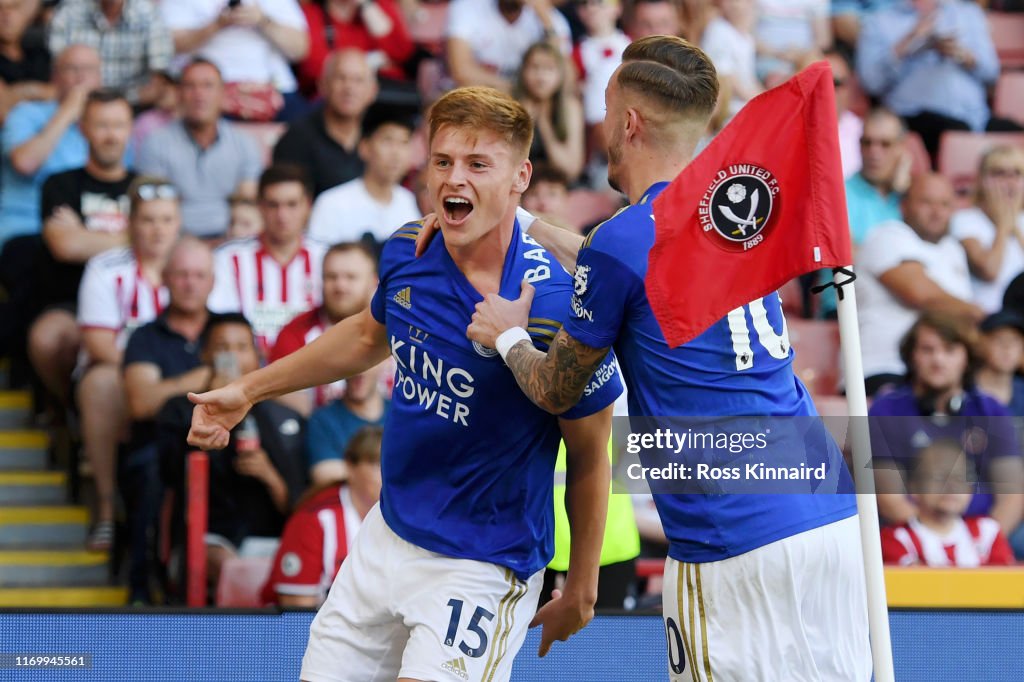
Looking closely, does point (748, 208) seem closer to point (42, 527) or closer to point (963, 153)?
point (42, 527)

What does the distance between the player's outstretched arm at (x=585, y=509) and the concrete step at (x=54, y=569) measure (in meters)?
3.81

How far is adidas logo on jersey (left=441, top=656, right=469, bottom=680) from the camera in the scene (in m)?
3.76

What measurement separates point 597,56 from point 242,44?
2.31m

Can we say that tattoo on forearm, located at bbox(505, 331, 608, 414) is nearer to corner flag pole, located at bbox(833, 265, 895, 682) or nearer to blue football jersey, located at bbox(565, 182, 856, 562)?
blue football jersey, located at bbox(565, 182, 856, 562)

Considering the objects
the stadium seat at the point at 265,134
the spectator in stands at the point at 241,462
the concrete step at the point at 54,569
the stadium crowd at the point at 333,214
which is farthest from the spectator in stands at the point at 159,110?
the concrete step at the point at 54,569

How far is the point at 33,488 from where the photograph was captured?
762cm

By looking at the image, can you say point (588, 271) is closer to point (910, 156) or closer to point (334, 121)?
point (334, 121)

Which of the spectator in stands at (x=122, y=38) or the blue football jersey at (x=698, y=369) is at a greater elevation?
the spectator in stands at (x=122, y=38)

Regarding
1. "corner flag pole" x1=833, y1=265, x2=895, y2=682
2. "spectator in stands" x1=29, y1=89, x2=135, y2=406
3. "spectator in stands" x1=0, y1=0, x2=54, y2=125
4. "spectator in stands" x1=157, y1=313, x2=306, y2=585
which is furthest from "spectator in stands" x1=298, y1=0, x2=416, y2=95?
"corner flag pole" x1=833, y1=265, x2=895, y2=682

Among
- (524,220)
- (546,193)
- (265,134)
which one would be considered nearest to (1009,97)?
(546,193)

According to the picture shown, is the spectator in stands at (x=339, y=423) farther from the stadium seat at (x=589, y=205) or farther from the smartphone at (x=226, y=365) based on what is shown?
the stadium seat at (x=589, y=205)

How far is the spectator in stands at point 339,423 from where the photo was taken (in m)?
6.88

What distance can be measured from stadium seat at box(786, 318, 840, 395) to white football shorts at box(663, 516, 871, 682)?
4605 millimetres

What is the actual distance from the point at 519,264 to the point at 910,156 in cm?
621
